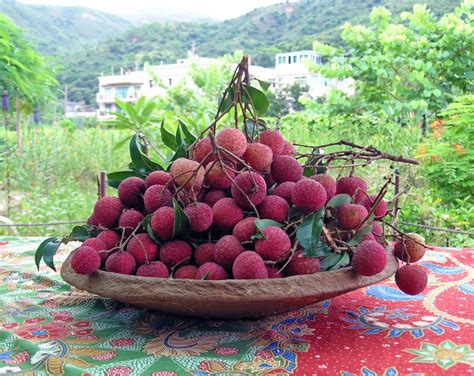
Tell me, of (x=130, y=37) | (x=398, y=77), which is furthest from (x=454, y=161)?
(x=130, y=37)

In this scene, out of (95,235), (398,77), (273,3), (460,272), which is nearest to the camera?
(95,235)

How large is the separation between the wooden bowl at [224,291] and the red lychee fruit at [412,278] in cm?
5

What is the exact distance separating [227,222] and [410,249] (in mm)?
245

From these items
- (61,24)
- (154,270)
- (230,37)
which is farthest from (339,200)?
(61,24)

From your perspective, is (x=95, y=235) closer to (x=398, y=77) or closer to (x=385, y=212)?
(x=385, y=212)

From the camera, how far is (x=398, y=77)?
4.78m

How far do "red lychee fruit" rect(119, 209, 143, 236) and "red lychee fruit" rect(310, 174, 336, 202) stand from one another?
0.21 meters

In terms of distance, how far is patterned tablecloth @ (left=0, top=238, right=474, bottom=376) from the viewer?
51 cm

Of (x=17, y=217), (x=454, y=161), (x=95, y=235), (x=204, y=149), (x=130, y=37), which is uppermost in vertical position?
(x=130, y=37)

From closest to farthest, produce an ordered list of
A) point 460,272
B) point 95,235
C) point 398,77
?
point 95,235
point 460,272
point 398,77

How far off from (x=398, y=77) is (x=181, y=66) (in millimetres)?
10117

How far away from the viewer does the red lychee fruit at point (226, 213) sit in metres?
0.57

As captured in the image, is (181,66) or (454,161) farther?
(181,66)

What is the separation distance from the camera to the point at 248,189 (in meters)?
0.56
